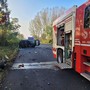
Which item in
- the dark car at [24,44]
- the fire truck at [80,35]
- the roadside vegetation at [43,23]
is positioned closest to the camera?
the fire truck at [80,35]

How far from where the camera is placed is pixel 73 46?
9.96 m

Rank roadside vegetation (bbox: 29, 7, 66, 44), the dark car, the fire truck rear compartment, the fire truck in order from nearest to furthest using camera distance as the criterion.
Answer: the fire truck
the fire truck rear compartment
the dark car
roadside vegetation (bbox: 29, 7, 66, 44)

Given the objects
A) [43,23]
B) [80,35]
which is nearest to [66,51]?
[80,35]

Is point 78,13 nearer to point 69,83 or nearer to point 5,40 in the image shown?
point 69,83

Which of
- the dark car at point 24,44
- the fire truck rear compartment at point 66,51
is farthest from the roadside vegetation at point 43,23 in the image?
the fire truck rear compartment at point 66,51

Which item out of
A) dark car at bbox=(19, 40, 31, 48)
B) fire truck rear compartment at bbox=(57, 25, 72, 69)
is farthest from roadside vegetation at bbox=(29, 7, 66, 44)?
fire truck rear compartment at bbox=(57, 25, 72, 69)

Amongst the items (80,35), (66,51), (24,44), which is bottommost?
(24,44)

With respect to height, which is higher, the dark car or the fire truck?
the fire truck

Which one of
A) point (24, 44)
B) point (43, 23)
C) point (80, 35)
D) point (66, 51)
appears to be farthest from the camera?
point (43, 23)

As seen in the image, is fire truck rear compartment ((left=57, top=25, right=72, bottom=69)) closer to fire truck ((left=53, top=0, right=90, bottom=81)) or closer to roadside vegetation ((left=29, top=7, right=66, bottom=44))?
fire truck ((left=53, top=0, right=90, bottom=81))

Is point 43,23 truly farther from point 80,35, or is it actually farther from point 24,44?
point 80,35

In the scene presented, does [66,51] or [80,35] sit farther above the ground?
[80,35]

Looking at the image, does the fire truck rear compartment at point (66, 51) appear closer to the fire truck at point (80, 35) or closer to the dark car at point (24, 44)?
the fire truck at point (80, 35)

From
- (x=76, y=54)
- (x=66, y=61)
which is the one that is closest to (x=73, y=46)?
(x=76, y=54)
